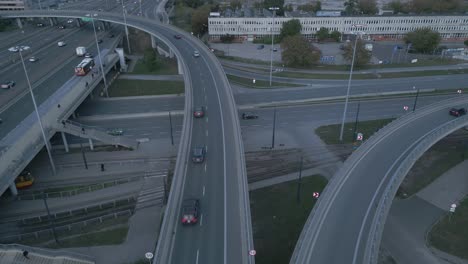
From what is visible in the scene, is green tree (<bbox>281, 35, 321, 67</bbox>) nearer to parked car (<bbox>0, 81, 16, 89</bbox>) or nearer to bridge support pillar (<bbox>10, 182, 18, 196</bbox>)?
parked car (<bbox>0, 81, 16, 89</bbox>)

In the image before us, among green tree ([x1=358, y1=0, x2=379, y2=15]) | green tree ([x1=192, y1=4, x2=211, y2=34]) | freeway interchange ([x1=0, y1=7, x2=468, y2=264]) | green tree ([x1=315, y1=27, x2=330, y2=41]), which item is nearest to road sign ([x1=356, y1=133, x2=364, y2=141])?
freeway interchange ([x1=0, y1=7, x2=468, y2=264])

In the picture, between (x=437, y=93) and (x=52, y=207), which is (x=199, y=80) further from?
(x=437, y=93)

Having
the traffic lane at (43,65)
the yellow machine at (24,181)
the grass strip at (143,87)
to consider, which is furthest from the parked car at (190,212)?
the traffic lane at (43,65)

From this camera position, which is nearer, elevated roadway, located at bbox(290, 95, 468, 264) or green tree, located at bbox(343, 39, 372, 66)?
elevated roadway, located at bbox(290, 95, 468, 264)

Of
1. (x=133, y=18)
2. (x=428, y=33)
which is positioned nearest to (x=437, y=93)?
(x=428, y=33)

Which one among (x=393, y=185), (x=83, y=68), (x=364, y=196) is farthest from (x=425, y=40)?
(x=83, y=68)

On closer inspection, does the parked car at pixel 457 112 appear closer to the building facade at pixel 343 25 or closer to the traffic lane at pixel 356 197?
the traffic lane at pixel 356 197
